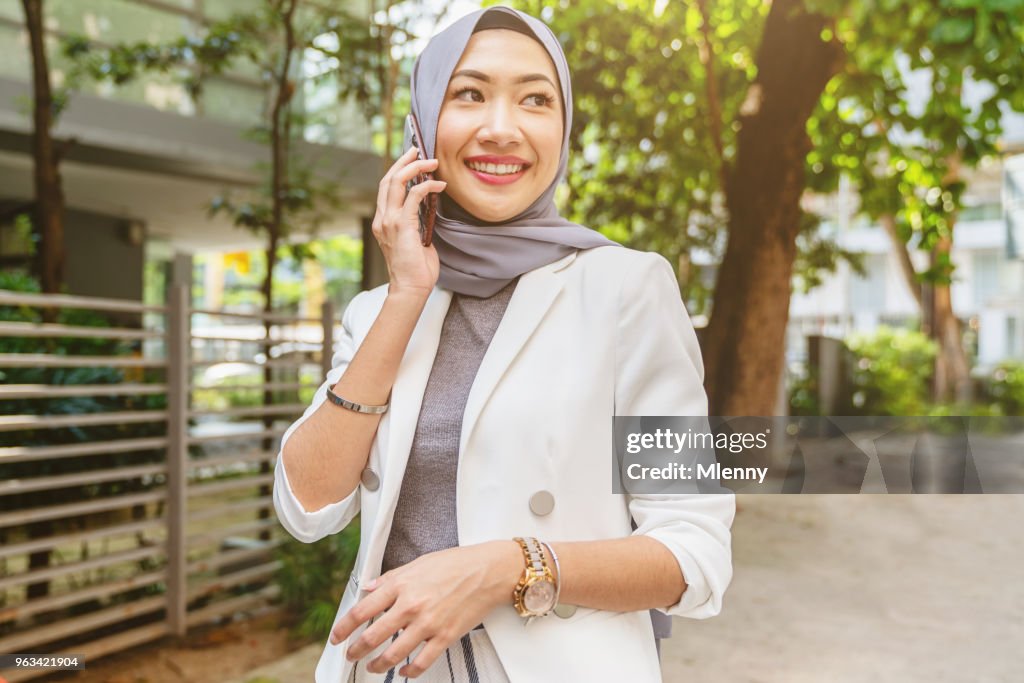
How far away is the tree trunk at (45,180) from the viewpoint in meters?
4.48

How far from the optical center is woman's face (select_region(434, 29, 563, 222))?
4.39 ft

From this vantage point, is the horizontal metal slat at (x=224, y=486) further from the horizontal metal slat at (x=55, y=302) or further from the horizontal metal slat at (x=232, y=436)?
the horizontal metal slat at (x=55, y=302)

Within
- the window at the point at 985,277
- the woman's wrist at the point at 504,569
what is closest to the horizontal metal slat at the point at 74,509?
the woman's wrist at the point at 504,569

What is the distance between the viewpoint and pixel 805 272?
9211 millimetres

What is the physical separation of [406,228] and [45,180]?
399 cm

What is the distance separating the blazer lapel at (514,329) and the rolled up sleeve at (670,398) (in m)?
0.12

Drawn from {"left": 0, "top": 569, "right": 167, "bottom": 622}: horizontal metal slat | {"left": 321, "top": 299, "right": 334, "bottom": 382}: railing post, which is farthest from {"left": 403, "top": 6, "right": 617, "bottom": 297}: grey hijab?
{"left": 321, "top": 299, "right": 334, "bottom": 382}: railing post

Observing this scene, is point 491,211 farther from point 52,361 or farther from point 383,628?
point 52,361

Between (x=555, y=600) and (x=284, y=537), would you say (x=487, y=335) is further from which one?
(x=284, y=537)

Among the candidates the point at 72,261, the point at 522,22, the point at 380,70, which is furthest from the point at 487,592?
the point at 72,261

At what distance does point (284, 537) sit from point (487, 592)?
14.5ft

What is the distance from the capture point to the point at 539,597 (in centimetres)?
114

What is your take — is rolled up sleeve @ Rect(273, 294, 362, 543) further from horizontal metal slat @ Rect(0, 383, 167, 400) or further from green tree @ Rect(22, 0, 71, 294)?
green tree @ Rect(22, 0, 71, 294)

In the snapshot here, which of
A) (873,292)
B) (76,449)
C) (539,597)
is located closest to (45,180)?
(76,449)
